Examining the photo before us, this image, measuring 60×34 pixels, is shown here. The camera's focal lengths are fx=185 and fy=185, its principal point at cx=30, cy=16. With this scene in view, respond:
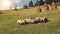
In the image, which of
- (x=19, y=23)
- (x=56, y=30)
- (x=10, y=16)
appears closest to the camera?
(x=56, y=30)

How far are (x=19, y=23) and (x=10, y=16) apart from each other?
0.94 metres

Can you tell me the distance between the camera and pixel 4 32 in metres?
9.34

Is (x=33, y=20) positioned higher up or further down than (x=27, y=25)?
higher up

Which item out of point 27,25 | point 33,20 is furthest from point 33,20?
point 27,25

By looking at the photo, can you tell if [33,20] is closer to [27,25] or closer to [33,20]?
[33,20]

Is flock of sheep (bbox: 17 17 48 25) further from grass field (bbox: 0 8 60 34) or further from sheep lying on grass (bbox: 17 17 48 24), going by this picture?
grass field (bbox: 0 8 60 34)

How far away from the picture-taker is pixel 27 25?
395 inches

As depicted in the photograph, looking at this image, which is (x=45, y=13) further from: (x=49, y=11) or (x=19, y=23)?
(x=19, y=23)

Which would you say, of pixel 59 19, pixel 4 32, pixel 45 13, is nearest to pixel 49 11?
pixel 45 13

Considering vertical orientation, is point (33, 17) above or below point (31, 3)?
below

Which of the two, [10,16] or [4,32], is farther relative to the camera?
[10,16]

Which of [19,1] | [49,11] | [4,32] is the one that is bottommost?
[4,32]

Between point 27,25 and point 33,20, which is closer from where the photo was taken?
point 27,25

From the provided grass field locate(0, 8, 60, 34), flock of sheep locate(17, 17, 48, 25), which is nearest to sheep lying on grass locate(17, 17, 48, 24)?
flock of sheep locate(17, 17, 48, 25)
